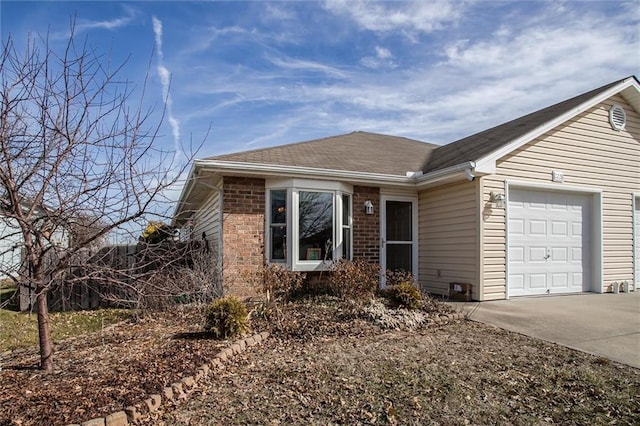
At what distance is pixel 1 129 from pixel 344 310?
→ 522 cm

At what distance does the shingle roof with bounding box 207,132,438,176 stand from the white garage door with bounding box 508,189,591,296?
105 inches

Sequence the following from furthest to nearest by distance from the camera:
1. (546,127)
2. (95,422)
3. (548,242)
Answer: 1. (548,242)
2. (546,127)
3. (95,422)

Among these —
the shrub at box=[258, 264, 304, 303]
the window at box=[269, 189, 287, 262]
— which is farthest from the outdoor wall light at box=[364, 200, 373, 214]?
the shrub at box=[258, 264, 304, 303]

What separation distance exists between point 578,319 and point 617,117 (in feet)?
20.8

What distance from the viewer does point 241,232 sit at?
330 inches

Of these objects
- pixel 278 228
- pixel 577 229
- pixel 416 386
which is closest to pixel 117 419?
pixel 416 386

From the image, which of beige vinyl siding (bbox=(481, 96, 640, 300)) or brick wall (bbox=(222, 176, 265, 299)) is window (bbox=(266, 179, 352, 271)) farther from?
beige vinyl siding (bbox=(481, 96, 640, 300))

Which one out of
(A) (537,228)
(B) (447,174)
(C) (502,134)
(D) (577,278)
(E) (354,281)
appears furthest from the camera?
(C) (502,134)

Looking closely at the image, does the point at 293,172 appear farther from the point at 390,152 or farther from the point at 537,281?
the point at 537,281

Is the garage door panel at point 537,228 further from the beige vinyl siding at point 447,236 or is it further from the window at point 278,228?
the window at point 278,228

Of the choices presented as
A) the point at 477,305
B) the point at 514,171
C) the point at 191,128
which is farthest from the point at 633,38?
the point at 191,128

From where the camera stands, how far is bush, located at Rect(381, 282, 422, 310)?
7.16 m

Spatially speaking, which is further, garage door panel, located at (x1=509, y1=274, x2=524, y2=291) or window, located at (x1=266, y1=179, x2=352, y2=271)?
garage door panel, located at (x1=509, y1=274, x2=524, y2=291)

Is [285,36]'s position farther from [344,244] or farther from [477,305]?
[477,305]
